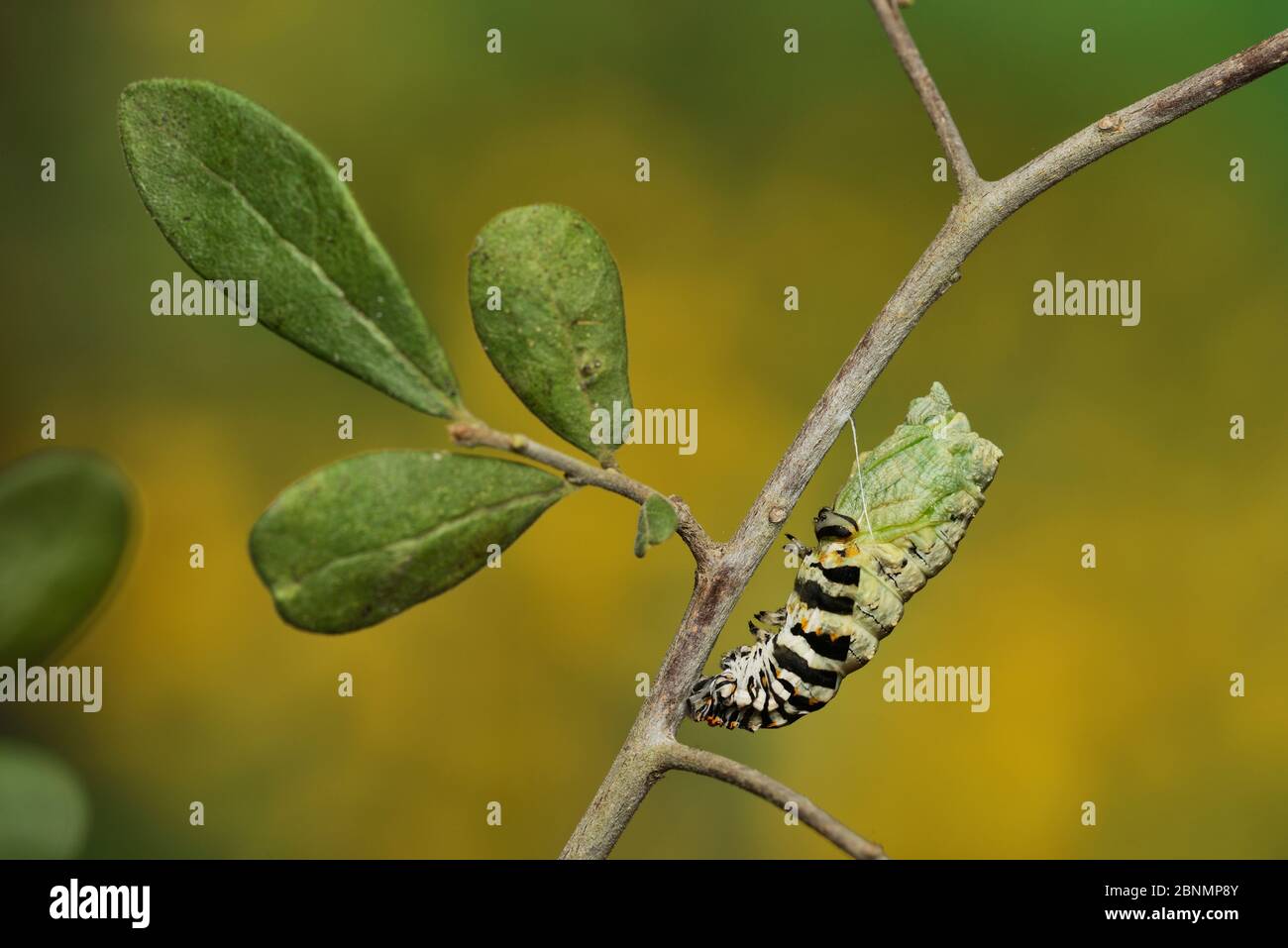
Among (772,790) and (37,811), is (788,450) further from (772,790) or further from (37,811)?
(37,811)

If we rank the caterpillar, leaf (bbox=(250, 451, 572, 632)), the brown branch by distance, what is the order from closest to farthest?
1. leaf (bbox=(250, 451, 572, 632))
2. the brown branch
3. the caterpillar

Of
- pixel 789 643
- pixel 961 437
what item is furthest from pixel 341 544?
pixel 961 437

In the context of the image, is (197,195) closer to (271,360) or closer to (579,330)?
(579,330)

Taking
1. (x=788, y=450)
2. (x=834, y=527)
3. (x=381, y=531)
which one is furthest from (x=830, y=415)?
(x=381, y=531)

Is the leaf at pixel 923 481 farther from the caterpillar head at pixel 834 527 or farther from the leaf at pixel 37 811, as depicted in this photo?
the leaf at pixel 37 811

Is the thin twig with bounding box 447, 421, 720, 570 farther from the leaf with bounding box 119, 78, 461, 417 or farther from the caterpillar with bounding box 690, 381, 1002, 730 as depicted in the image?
the caterpillar with bounding box 690, 381, 1002, 730

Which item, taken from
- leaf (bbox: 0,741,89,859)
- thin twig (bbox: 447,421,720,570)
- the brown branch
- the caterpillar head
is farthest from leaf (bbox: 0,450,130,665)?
the caterpillar head

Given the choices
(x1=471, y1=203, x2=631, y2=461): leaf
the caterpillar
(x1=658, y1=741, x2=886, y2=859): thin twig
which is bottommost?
(x1=658, y1=741, x2=886, y2=859): thin twig
